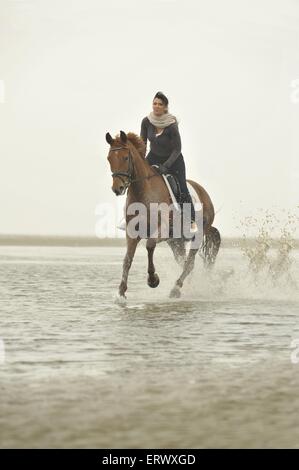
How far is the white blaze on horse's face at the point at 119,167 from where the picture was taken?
469 inches

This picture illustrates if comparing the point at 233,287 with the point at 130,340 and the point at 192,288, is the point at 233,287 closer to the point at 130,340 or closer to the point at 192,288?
the point at 192,288


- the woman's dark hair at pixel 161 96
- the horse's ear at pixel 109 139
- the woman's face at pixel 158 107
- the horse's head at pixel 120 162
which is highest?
the woman's dark hair at pixel 161 96

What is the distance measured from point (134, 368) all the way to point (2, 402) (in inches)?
61.8

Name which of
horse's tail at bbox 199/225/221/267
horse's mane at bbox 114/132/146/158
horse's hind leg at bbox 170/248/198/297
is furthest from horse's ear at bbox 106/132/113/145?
horse's tail at bbox 199/225/221/267

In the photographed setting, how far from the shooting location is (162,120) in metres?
13.1

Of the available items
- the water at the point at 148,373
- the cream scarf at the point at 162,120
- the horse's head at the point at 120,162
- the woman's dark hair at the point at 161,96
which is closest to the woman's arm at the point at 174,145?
the cream scarf at the point at 162,120

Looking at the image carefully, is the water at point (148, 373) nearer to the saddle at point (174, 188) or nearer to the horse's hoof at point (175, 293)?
the horse's hoof at point (175, 293)

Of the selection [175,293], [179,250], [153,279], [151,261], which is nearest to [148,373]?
[151,261]

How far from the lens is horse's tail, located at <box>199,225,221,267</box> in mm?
15164

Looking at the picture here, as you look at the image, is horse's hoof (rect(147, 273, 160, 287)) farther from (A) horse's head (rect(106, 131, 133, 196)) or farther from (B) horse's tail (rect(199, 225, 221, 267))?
(B) horse's tail (rect(199, 225, 221, 267))

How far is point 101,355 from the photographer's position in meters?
7.59

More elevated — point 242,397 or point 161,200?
point 161,200
